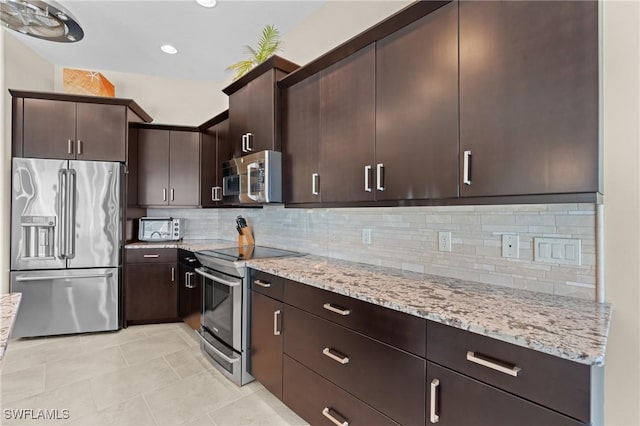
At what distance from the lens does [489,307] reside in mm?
1244

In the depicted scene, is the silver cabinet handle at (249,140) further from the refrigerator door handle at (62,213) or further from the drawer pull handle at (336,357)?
the refrigerator door handle at (62,213)

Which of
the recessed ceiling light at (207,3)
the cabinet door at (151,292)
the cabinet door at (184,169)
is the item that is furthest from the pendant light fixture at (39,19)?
the cabinet door at (151,292)

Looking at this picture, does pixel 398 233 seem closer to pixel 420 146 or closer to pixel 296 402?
pixel 420 146

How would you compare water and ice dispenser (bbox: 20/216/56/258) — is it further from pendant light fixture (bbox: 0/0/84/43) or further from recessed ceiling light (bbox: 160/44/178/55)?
recessed ceiling light (bbox: 160/44/178/55)

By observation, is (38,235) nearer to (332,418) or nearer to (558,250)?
(332,418)

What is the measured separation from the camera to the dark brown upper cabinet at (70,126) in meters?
3.20

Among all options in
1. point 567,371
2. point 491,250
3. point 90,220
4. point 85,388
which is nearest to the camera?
point 567,371

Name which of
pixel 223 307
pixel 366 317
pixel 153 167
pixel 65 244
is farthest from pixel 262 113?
pixel 65 244

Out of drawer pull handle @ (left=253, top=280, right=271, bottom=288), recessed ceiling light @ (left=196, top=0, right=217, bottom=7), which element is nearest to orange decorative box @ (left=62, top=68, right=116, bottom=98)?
recessed ceiling light @ (left=196, top=0, right=217, bottom=7)

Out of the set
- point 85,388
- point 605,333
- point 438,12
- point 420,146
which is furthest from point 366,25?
point 85,388

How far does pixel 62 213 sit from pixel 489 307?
3.83 meters

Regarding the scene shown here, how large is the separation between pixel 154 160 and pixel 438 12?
3.47 meters

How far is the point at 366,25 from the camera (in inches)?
93.3

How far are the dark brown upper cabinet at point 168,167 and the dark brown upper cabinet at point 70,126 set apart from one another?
1.18ft
